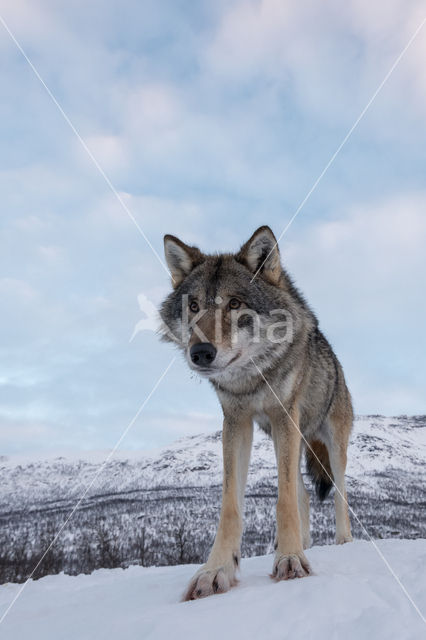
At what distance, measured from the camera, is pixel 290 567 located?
3.63m

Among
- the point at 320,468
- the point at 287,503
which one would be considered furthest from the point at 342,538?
the point at 287,503

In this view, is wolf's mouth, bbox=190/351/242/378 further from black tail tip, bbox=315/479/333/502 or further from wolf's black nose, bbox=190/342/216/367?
black tail tip, bbox=315/479/333/502

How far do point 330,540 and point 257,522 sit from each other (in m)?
1.24

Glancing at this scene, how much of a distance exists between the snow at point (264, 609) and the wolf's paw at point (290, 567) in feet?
0.33

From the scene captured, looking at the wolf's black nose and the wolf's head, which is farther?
the wolf's head

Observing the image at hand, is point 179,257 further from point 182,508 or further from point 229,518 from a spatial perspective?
point 182,508

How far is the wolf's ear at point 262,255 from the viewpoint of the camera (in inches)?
193

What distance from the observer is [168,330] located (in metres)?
5.20

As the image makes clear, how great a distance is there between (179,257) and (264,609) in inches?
138

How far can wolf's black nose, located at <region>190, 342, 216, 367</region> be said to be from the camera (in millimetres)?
3975

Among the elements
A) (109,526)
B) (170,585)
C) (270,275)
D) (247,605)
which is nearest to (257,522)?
(170,585)

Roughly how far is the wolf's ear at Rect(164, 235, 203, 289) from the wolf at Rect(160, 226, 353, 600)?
11mm

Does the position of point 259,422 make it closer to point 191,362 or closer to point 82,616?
point 191,362

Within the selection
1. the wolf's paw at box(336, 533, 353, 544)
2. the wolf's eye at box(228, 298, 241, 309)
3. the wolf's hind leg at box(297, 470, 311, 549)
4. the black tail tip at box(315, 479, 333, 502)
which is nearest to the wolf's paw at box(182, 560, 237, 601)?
the wolf's eye at box(228, 298, 241, 309)
